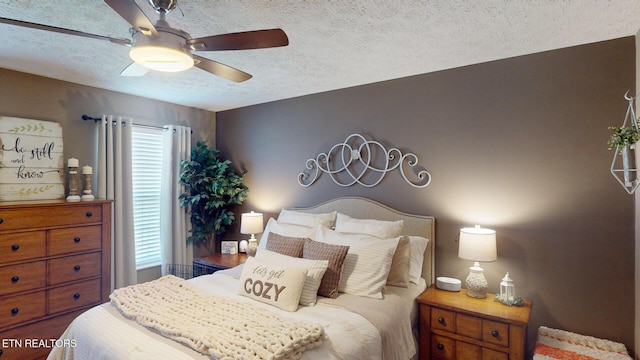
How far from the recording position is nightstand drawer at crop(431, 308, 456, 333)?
2217 mm

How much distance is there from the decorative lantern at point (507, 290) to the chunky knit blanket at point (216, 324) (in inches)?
55.8

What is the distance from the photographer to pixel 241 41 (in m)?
1.63

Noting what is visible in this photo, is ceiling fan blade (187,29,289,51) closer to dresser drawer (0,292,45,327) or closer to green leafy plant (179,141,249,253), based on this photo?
green leafy plant (179,141,249,253)

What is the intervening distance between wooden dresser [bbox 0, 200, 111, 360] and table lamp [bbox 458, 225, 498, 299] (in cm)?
319

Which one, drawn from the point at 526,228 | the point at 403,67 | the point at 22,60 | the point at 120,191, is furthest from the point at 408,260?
the point at 22,60

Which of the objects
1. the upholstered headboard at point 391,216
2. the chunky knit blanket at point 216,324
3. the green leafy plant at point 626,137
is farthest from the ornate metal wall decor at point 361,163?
the chunky knit blanket at point 216,324

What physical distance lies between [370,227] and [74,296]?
106 inches

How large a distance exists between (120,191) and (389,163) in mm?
2806

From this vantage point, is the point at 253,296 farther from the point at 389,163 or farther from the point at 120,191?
the point at 120,191

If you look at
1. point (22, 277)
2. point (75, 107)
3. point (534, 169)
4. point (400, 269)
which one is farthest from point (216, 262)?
point (534, 169)

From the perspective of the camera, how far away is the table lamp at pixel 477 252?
228cm

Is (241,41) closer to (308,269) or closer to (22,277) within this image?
(308,269)

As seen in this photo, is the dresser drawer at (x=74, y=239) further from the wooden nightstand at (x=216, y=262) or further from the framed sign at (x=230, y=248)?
the framed sign at (x=230, y=248)

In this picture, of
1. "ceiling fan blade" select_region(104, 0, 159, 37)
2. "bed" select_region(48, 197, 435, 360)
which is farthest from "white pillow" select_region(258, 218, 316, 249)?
"ceiling fan blade" select_region(104, 0, 159, 37)
